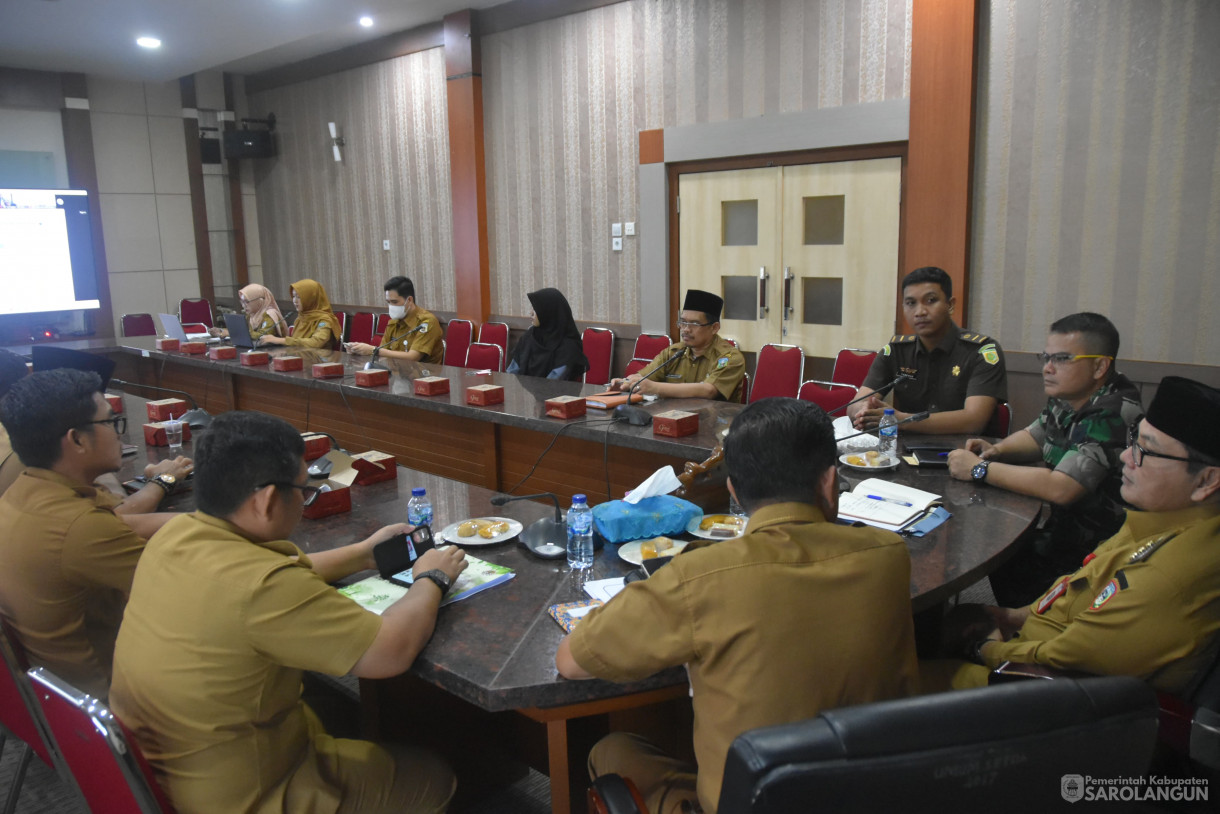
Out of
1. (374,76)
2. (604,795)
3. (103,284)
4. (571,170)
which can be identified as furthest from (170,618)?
(103,284)

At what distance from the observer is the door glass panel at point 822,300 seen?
500 centimetres

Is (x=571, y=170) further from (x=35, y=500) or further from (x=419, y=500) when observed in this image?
(x=35, y=500)

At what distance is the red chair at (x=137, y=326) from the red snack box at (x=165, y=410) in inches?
178

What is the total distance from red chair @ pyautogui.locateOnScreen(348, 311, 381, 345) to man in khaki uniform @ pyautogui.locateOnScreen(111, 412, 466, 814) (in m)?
6.30

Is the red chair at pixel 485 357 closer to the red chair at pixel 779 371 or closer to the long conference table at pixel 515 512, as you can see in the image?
the long conference table at pixel 515 512

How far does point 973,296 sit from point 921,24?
4.83ft

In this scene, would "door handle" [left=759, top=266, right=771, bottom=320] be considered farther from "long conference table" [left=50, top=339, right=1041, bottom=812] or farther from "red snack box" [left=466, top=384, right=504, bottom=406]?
"red snack box" [left=466, top=384, right=504, bottom=406]

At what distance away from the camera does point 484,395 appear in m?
3.52

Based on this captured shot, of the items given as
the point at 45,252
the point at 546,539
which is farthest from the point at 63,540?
the point at 45,252

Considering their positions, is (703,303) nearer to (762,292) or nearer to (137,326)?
(762,292)

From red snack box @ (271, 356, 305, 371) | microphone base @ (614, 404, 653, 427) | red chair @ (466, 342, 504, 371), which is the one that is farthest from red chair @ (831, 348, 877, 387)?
red snack box @ (271, 356, 305, 371)

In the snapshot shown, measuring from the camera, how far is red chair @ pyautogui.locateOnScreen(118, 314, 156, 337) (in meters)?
7.26

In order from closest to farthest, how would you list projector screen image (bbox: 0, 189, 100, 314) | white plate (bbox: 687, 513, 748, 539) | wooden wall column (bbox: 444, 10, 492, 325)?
white plate (bbox: 687, 513, 748, 539)
wooden wall column (bbox: 444, 10, 492, 325)
projector screen image (bbox: 0, 189, 100, 314)

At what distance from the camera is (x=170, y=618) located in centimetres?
131
